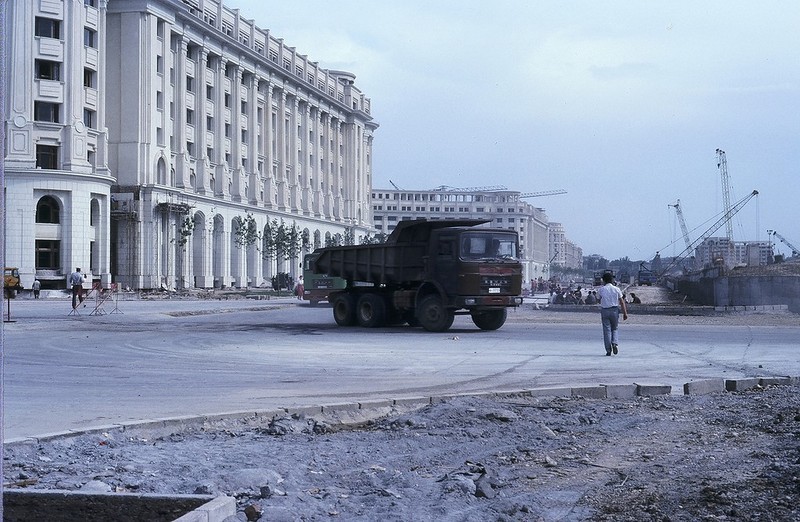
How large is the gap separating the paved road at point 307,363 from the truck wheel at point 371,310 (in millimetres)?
733

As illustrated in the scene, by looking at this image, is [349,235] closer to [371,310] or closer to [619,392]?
[371,310]

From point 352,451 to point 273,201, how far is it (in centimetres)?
8465

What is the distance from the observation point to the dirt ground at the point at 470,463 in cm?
607

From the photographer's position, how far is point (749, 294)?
44.5m

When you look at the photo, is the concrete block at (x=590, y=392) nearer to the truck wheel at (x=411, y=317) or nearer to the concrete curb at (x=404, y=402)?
the concrete curb at (x=404, y=402)

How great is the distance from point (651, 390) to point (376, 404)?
404 cm

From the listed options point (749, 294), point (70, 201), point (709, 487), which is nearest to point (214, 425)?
point (709, 487)

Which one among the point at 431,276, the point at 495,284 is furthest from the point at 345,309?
the point at 495,284

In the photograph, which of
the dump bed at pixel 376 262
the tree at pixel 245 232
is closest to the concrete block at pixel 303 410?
the dump bed at pixel 376 262

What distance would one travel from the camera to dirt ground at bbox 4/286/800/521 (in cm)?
607

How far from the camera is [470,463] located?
7617 millimetres

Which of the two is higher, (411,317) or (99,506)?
(411,317)

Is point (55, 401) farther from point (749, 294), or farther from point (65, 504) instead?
point (749, 294)

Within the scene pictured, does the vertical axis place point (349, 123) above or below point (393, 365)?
above
